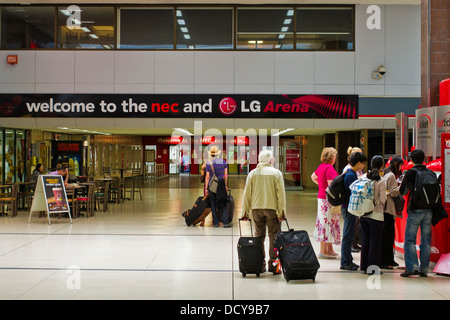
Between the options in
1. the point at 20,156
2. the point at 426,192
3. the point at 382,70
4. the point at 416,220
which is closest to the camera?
the point at 426,192

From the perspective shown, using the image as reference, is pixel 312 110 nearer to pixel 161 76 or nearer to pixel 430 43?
pixel 161 76

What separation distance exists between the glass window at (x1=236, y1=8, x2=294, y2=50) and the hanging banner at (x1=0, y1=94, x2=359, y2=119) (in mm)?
1468

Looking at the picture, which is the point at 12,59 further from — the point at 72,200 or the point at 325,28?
the point at 325,28

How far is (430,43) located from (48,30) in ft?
35.0

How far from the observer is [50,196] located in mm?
11547

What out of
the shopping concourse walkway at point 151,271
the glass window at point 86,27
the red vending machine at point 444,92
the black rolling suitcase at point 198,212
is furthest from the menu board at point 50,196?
the red vending machine at point 444,92

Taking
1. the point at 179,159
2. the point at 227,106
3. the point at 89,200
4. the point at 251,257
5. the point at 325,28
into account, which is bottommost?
the point at 251,257

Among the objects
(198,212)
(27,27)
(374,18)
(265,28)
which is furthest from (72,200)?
(374,18)

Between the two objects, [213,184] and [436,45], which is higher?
[436,45]

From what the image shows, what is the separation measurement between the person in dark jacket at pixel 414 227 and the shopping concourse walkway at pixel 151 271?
0.17 m

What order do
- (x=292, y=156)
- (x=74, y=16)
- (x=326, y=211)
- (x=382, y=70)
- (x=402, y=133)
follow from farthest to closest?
1. (x=292, y=156)
2. (x=74, y=16)
3. (x=382, y=70)
4. (x=402, y=133)
5. (x=326, y=211)

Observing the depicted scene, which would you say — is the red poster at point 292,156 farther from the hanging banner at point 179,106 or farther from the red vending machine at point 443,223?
the red vending machine at point 443,223

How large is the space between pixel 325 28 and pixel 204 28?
337 cm

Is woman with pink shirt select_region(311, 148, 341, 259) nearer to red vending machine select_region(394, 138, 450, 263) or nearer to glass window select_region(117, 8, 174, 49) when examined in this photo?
red vending machine select_region(394, 138, 450, 263)
